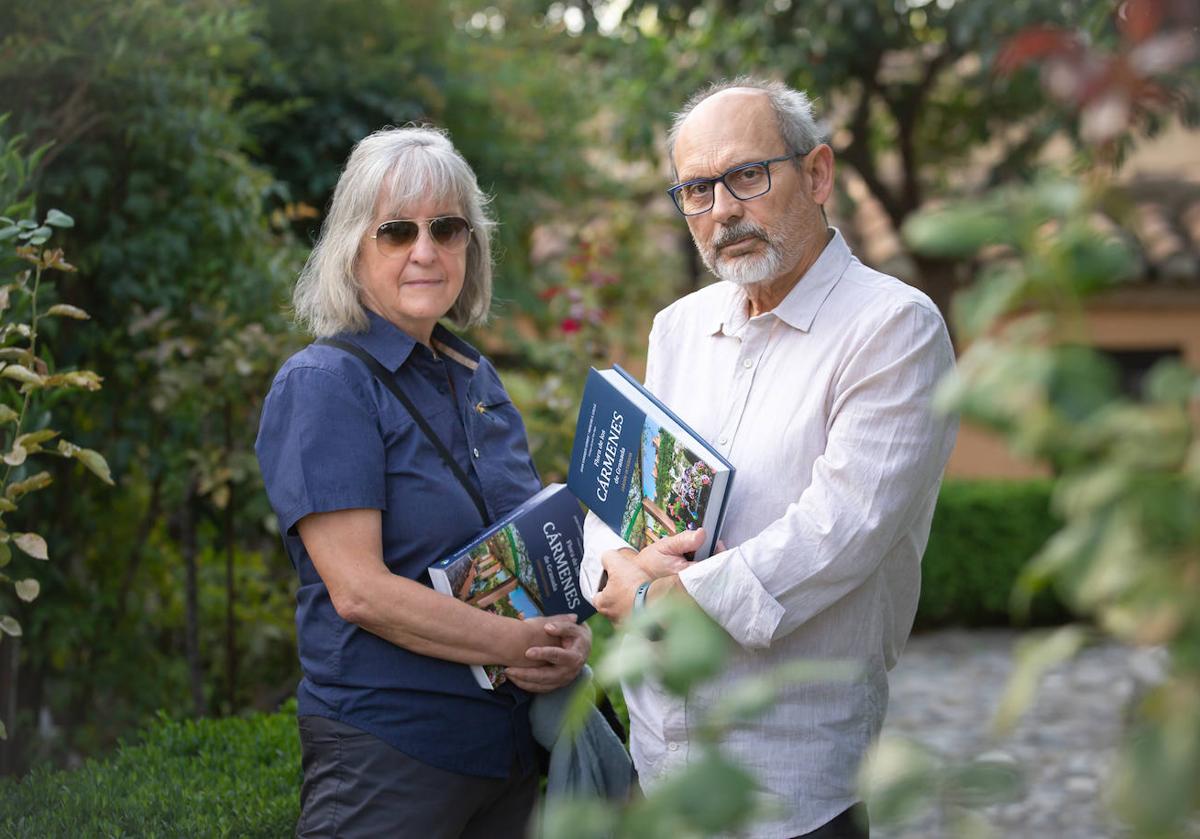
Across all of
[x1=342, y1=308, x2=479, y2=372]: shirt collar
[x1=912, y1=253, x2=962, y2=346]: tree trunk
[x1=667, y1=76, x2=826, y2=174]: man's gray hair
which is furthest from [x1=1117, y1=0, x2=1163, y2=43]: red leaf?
[x1=912, y1=253, x2=962, y2=346]: tree trunk

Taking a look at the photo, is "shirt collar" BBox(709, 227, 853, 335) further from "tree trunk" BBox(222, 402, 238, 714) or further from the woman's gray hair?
"tree trunk" BBox(222, 402, 238, 714)

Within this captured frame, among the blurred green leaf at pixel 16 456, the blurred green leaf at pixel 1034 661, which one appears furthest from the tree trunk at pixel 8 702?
the blurred green leaf at pixel 1034 661

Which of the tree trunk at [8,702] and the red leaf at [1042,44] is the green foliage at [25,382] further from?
the red leaf at [1042,44]

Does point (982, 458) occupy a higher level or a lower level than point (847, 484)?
lower

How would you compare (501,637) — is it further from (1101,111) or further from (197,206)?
(197,206)

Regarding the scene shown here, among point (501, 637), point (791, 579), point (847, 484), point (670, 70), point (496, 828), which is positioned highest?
point (670, 70)

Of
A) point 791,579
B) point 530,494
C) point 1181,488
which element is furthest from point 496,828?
point 1181,488

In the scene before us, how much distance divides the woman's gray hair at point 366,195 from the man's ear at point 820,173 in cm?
73

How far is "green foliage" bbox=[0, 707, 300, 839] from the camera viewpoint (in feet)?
9.03

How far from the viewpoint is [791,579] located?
222cm

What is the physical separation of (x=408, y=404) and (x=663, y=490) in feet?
1.83

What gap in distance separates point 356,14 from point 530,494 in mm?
5146

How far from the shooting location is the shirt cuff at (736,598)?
222 centimetres

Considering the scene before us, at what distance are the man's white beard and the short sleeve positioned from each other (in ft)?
2.50
